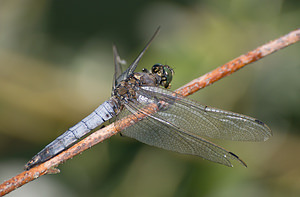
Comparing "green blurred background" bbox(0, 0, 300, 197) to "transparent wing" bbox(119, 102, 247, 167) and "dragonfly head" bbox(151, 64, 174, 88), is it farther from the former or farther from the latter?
"transparent wing" bbox(119, 102, 247, 167)

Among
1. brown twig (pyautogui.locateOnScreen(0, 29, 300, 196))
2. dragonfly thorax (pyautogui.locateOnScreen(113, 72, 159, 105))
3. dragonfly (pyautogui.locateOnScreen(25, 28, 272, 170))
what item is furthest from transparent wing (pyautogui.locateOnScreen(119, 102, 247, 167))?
brown twig (pyautogui.locateOnScreen(0, 29, 300, 196))

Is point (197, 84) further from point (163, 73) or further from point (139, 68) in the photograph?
point (139, 68)

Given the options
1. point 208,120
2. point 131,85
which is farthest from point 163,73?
point 208,120

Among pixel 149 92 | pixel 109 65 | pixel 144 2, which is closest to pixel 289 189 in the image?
pixel 149 92

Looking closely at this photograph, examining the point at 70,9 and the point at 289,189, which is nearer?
the point at 289,189

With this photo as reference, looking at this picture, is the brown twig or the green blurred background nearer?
the brown twig

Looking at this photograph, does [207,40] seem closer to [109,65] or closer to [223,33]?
[223,33]
